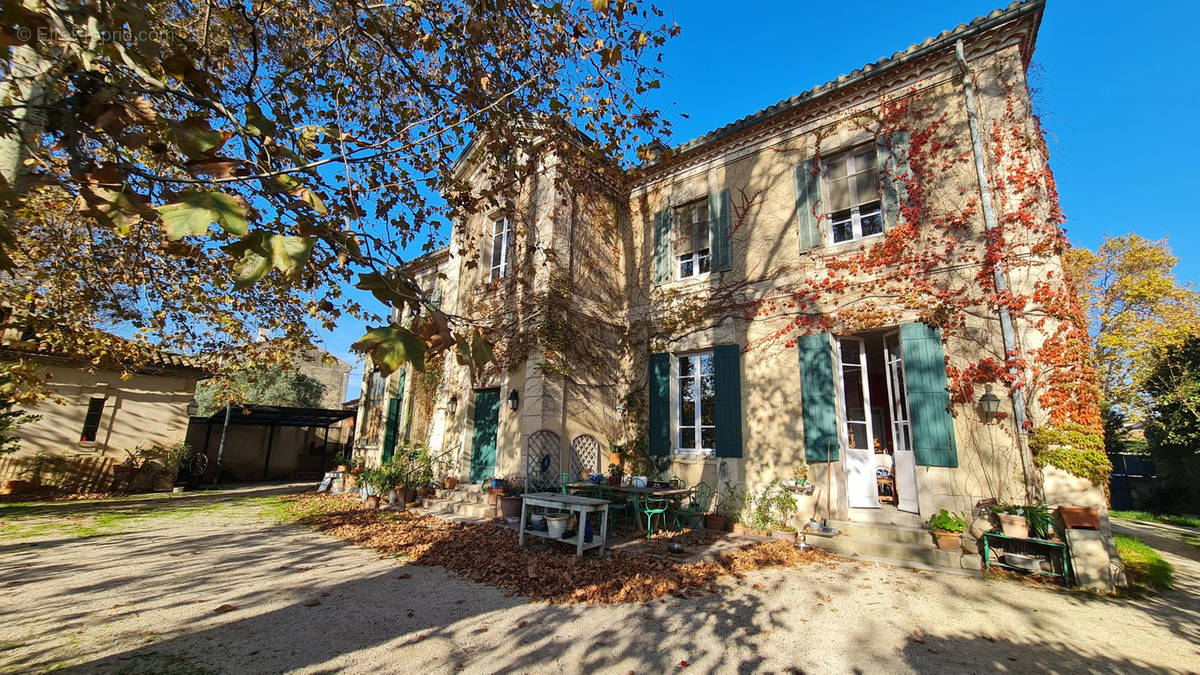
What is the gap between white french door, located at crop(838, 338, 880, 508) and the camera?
658 cm

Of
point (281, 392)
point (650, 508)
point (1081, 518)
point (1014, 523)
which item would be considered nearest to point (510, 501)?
point (650, 508)

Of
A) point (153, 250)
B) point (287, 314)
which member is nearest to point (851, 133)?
point (287, 314)

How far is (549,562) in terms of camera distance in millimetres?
5129

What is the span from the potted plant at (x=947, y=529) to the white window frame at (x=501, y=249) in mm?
8209

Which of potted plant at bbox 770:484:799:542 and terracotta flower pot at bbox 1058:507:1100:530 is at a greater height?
terracotta flower pot at bbox 1058:507:1100:530

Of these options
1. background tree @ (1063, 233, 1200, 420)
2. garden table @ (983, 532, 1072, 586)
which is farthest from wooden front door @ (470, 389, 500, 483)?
background tree @ (1063, 233, 1200, 420)

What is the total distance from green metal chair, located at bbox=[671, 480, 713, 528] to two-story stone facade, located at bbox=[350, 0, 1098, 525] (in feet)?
0.94

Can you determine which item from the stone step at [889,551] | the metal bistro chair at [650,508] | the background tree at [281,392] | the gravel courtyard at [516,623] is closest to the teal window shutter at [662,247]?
the metal bistro chair at [650,508]

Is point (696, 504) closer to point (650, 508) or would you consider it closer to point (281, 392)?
point (650, 508)

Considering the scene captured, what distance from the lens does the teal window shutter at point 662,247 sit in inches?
363

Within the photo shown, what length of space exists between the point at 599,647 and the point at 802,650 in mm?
1421

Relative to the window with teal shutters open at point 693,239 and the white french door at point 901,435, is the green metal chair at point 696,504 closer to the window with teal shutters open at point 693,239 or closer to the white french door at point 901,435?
the white french door at point 901,435

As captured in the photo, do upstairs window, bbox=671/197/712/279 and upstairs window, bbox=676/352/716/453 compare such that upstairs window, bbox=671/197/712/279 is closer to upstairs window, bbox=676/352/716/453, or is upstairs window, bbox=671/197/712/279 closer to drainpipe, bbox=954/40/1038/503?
upstairs window, bbox=676/352/716/453

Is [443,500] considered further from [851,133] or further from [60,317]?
[851,133]
